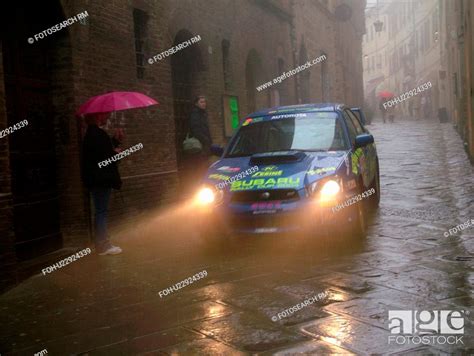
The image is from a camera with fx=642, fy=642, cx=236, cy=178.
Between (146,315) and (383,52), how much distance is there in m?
74.1

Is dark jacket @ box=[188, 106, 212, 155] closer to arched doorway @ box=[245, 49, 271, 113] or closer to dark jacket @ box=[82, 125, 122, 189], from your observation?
dark jacket @ box=[82, 125, 122, 189]

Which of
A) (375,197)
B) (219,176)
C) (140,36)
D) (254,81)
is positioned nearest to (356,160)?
(219,176)

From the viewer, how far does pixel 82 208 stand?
8844 mm

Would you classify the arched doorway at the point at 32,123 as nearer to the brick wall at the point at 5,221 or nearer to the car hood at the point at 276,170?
the brick wall at the point at 5,221

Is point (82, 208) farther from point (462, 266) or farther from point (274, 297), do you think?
point (462, 266)

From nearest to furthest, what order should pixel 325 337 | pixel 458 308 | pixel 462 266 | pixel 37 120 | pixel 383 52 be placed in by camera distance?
pixel 325 337
pixel 458 308
pixel 462 266
pixel 37 120
pixel 383 52

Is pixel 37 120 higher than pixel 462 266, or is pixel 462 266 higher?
pixel 37 120

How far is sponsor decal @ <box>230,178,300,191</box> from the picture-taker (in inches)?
280

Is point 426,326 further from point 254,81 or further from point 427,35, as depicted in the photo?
point 427,35

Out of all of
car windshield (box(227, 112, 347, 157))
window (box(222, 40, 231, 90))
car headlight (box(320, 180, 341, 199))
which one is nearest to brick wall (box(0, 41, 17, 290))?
car windshield (box(227, 112, 347, 157))

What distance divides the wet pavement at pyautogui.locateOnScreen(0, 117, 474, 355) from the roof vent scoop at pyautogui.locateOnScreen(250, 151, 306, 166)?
95 centimetres

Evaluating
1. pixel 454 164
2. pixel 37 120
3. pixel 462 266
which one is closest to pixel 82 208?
pixel 37 120

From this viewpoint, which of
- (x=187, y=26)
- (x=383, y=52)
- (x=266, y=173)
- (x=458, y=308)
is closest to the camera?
(x=458, y=308)

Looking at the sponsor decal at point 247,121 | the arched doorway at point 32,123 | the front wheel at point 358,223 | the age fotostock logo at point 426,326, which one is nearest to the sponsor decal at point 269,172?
the front wheel at point 358,223
